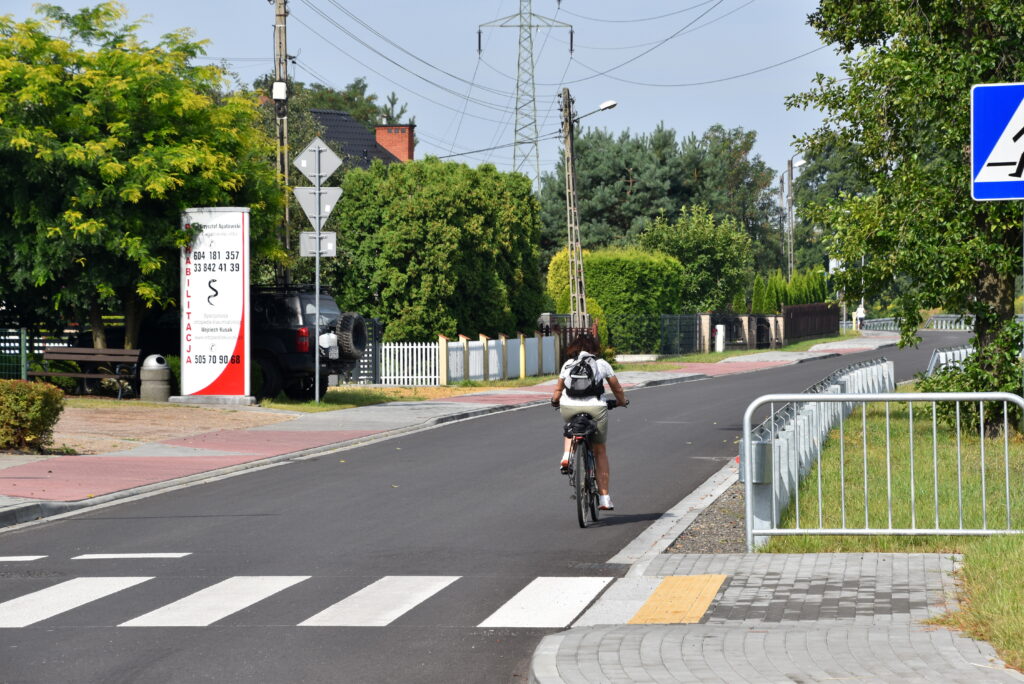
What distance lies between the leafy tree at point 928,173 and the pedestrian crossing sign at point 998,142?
954 centimetres

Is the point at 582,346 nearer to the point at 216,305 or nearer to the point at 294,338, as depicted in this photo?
the point at 216,305

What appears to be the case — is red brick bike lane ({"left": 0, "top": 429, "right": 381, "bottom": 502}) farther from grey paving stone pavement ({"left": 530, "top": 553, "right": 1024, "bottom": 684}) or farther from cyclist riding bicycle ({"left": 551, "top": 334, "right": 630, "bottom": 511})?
grey paving stone pavement ({"left": 530, "top": 553, "right": 1024, "bottom": 684})

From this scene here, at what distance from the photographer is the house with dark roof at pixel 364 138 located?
71625 mm

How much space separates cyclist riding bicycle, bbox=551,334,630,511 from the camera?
11.9 metres

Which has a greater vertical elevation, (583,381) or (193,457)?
(583,381)

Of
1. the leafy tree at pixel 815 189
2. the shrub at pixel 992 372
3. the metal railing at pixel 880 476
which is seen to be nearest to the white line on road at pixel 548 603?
the metal railing at pixel 880 476

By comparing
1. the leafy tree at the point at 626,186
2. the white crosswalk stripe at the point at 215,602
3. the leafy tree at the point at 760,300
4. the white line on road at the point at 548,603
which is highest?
the leafy tree at the point at 626,186

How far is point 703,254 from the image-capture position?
72.2 meters

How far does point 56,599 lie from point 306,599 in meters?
1.62

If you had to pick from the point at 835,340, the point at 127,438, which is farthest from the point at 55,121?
the point at 835,340

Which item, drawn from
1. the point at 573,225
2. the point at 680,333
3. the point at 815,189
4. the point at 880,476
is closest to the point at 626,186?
the point at 680,333

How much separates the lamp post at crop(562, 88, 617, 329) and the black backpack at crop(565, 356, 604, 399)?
29.4 m

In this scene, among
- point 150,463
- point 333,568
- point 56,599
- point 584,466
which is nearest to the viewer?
point 56,599

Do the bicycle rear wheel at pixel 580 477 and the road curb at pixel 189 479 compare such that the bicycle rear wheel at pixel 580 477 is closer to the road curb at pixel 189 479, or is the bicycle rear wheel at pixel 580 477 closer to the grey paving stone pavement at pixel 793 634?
the grey paving stone pavement at pixel 793 634
